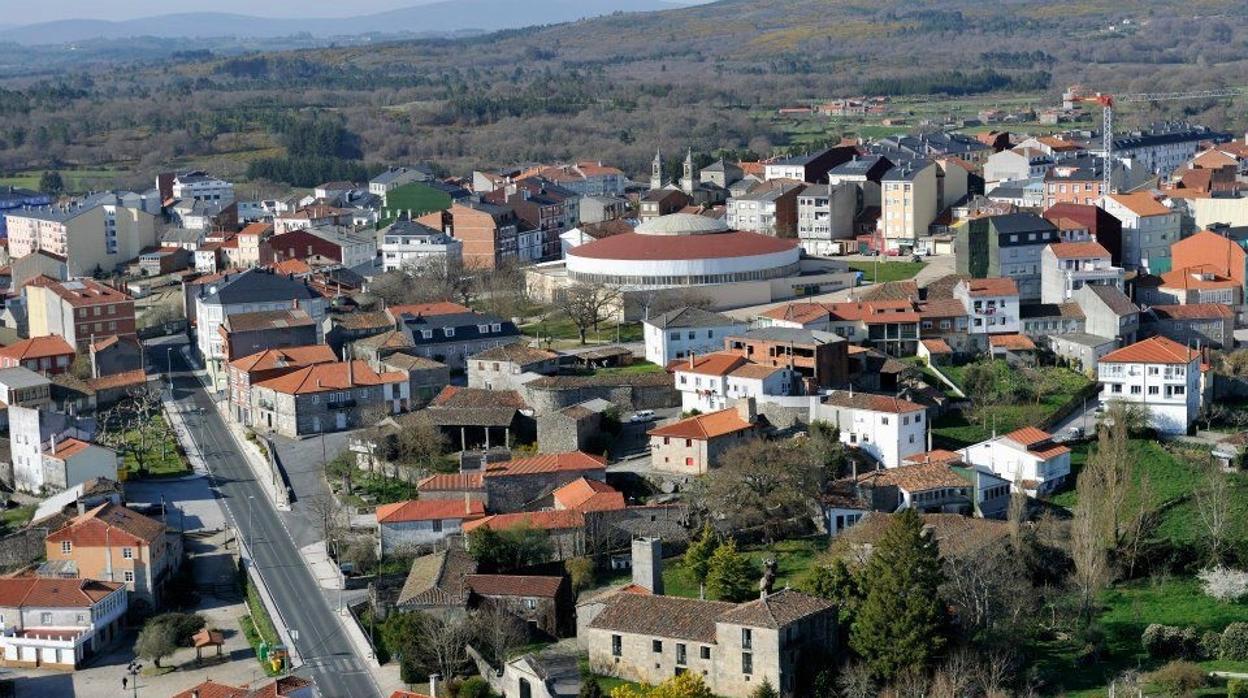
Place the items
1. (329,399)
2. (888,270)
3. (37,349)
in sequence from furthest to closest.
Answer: (888,270) < (37,349) < (329,399)

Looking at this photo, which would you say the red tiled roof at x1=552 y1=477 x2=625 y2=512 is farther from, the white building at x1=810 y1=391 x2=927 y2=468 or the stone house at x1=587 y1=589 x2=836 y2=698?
the stone house at x1=587 y1=589 x2=836 y2=698

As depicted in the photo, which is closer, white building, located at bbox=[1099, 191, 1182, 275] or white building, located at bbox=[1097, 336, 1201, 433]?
white building, located at bbox=[1097, 336, 1201, 433]

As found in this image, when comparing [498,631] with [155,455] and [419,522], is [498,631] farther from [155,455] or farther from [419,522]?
[155,455]

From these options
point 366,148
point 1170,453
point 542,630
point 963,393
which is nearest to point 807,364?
point 963,393

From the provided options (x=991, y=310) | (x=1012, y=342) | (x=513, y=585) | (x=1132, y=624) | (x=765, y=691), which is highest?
(x=991, y=310)

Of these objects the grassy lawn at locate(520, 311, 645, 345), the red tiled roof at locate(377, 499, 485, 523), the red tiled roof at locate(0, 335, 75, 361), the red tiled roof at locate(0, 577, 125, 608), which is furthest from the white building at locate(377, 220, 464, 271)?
the red tiled roof at locate(0, 577, 125, 608)

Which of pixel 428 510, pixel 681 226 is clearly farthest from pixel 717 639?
pixel 681 226

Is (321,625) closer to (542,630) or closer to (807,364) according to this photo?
(542,630)
